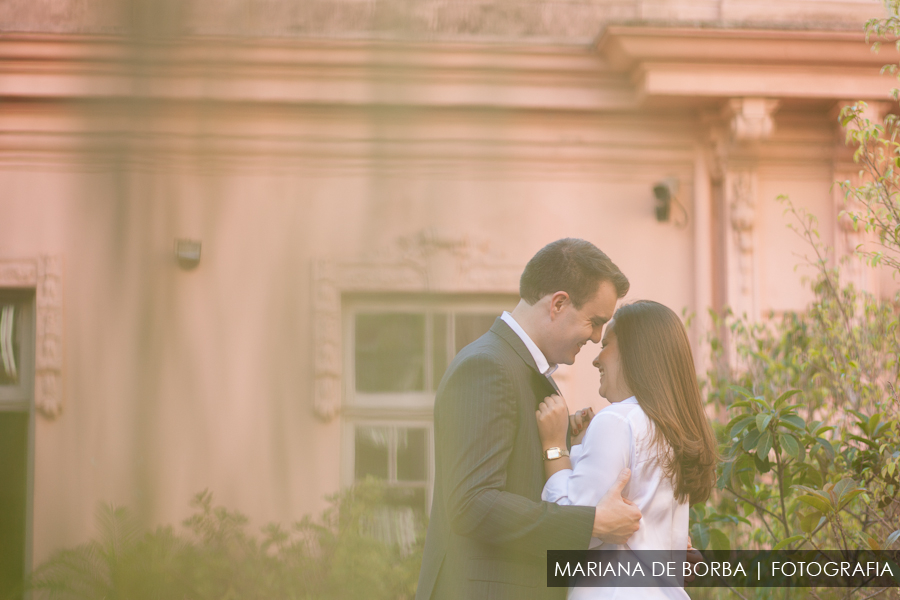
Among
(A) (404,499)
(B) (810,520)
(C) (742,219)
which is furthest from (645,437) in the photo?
(C) (742,219)

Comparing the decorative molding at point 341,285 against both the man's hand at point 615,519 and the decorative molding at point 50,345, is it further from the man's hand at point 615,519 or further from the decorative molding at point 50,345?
the man's hand at point 615,519

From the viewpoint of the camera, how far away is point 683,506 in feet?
6.11

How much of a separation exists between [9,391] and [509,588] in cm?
42

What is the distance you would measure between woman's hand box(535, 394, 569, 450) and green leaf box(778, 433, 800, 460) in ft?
4.05

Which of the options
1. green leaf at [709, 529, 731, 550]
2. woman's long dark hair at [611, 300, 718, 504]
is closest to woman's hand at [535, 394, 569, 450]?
woman's long dark hair at [611, 300, 718, 504]

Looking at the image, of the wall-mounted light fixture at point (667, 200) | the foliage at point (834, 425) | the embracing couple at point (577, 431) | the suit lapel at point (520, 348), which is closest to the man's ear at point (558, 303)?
the embracing couple at point (577, 431)

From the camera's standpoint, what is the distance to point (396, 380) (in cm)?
46

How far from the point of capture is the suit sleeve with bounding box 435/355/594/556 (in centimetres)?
139

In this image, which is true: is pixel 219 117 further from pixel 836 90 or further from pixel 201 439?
pixel 836 90

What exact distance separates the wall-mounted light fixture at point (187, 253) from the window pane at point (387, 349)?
10 cm

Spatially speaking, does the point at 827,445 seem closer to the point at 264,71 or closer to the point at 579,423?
the point at 579,423

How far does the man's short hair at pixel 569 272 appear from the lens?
1.93m

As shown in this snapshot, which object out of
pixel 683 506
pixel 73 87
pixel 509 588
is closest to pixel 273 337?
pixel 73 87

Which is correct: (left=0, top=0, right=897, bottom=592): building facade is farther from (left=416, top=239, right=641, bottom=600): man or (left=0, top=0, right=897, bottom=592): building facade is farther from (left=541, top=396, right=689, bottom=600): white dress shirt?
(left=541, top=396, right=689, bottom=600): white dress shirt
